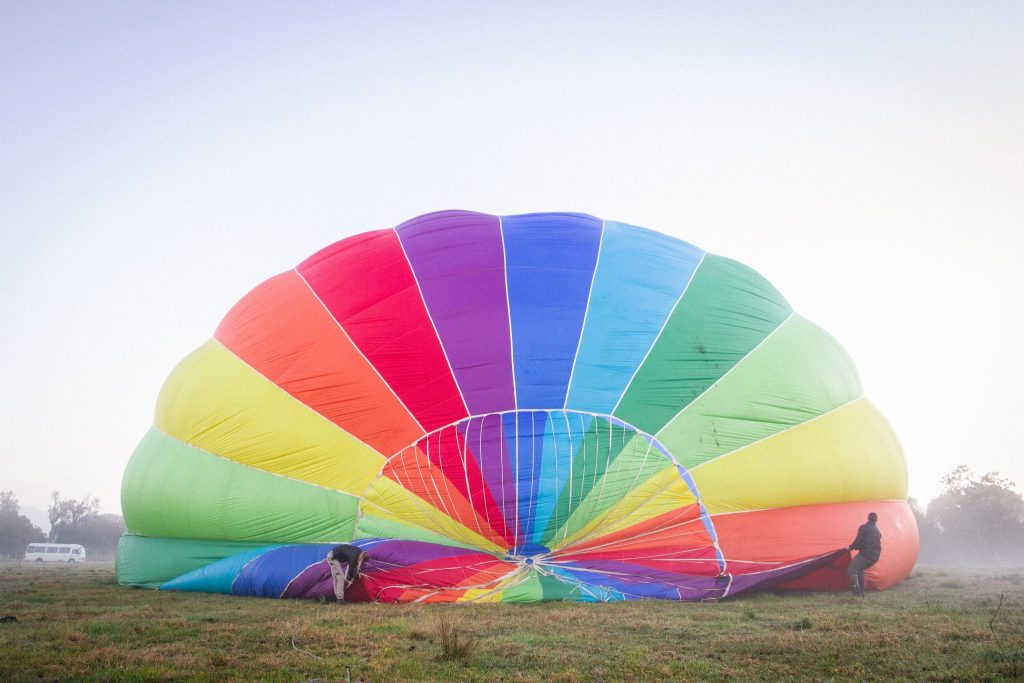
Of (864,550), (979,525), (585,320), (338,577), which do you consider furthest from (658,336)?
(979,525)

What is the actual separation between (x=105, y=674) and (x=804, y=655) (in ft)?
14.0

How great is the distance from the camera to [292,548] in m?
8.00

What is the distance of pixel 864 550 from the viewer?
8.36 meters

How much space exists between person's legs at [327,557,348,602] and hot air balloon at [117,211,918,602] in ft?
0.60

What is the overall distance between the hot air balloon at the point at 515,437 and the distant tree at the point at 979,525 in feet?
73.6

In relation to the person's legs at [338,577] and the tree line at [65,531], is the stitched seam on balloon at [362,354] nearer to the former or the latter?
the person's legs at [338,577]

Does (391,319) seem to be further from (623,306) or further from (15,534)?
(15,534)

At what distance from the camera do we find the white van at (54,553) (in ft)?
107

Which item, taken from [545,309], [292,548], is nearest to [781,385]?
[545,309]

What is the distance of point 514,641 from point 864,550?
5.26m

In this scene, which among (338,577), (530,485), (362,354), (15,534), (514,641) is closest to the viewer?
(514,641)

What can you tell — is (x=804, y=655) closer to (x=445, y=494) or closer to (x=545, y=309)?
(x=445, y=494)

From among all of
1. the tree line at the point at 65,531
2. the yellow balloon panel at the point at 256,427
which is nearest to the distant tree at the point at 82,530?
the tree line at the point at 65,531

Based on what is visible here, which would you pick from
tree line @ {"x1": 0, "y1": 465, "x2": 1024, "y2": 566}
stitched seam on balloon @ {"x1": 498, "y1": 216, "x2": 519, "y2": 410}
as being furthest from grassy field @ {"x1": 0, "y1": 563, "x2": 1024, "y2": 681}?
tree line @ {"x1": 0, "y1": 465, "x2": 1024, "y2": 566}
